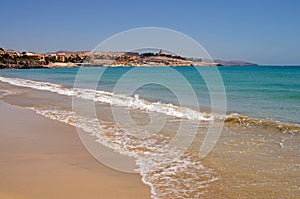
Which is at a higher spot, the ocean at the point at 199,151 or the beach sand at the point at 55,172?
the beach sand at the point at 55,172

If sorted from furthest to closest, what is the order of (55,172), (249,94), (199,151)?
(249,94)
(199,151)
(55,172)

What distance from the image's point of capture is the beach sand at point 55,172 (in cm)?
504

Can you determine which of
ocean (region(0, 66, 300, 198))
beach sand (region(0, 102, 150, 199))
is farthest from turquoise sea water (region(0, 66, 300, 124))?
beach sand (region(0, 102, 150, 199))

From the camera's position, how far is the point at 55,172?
236 inches

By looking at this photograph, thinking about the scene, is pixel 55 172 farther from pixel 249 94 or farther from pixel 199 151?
pixel 249 94

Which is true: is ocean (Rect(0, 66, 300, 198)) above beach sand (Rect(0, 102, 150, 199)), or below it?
below

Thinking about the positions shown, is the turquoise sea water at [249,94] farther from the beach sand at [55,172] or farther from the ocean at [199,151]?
the beach sand at [55,172]

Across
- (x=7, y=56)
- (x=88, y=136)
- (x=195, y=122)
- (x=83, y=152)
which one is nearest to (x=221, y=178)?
(x=83, y=152)

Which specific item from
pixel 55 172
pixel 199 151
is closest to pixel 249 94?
pixel 199 151

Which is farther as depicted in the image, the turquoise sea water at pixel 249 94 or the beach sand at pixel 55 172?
the turquoise sea water at pixel 249 94

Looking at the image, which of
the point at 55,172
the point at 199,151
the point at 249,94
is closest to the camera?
the point at 55,172

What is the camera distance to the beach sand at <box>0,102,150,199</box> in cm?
504

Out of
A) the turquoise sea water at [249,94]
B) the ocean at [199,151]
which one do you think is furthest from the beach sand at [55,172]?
the turquoise sea water at [249,94]

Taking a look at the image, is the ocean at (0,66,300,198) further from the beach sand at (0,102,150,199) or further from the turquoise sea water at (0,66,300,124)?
the turquoise sea water at (0,66,300,124)
